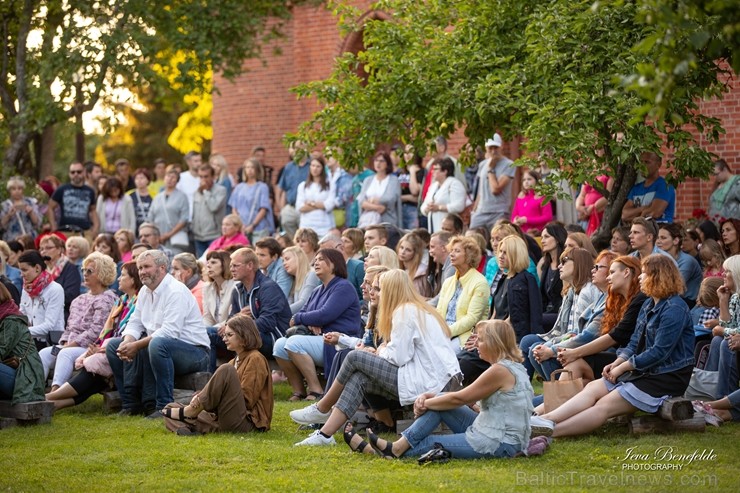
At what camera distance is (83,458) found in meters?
9.48

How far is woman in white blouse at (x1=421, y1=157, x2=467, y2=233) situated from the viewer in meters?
16.2

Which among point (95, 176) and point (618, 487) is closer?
point (618, 487)

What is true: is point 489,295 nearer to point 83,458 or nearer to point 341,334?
point 341,334

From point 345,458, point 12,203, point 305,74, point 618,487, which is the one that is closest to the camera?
point 618,487

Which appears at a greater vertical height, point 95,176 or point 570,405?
point 95,176

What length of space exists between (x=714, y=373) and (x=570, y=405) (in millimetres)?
1579

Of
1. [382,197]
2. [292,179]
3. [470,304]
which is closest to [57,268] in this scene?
[382,197]

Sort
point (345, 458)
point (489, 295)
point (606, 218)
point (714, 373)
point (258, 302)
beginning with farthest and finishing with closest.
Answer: point (606, 218) → point (258, 302) → point (489, 295) → point (714, 373) → point (345, 458)

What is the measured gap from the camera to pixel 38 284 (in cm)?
1322

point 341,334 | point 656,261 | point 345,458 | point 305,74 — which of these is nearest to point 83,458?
point 345,458

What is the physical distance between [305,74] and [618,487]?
16546mm

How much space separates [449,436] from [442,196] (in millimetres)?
7660

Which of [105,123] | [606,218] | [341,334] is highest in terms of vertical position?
[105,123]

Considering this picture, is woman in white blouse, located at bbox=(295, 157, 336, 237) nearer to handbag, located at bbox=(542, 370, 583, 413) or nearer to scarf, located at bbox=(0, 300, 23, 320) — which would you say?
scarf, located at bbox=(0, 300, 23, 320)
